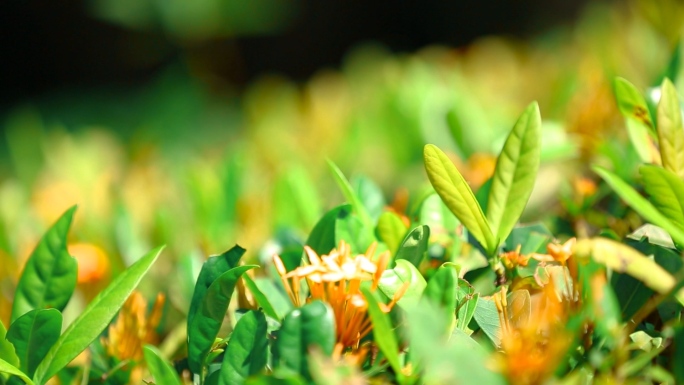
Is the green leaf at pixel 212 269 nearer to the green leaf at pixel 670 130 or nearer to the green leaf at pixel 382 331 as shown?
the green leaf at pixel 382 331

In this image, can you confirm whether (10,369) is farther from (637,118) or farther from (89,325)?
(637,118)

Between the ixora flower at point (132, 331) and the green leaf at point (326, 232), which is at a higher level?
the green leaf at point (326, 232)

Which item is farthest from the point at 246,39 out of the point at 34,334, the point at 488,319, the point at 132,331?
the point at 488,319

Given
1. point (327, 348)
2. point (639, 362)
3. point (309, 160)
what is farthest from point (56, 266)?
point (309, 160)

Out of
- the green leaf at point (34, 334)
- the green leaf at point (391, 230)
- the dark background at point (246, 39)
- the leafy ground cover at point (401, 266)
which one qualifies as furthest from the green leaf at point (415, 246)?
the dark background at point (246, 39)

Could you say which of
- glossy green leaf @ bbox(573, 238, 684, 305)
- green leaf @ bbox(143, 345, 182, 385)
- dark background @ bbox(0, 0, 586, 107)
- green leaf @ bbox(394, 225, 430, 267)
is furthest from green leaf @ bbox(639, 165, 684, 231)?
dark background @ bbox(0, 0, 586, 107)

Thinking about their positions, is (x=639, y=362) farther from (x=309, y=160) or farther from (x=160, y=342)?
(x=309, y=160)
